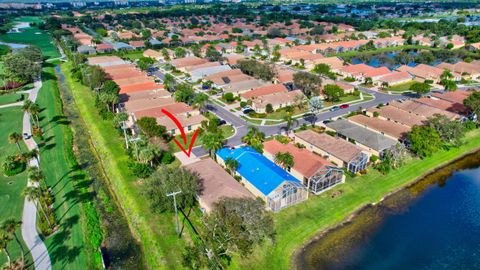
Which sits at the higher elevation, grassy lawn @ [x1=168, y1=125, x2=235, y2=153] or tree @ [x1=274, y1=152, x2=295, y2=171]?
tree @ [x1=274, y1=152, x2=295, y2=171]

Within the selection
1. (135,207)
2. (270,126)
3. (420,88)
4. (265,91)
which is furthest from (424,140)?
(135,207)

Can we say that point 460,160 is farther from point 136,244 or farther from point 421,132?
point 136,244

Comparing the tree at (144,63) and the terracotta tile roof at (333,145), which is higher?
the tree at (144,63)

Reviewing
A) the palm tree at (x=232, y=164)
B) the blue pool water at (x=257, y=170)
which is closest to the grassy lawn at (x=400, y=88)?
the blue pool water at (x=257, y=170)

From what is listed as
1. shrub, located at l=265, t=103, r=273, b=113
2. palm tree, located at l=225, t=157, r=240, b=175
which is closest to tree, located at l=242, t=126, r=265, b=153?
palm tree, located at l=225, t=157, r=240, b=175

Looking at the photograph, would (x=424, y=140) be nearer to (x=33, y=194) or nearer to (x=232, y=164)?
(x=232, y=164)

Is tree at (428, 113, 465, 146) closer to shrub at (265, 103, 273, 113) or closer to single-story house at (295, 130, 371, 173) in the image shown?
single-story house at (295, 130, 371, 173)

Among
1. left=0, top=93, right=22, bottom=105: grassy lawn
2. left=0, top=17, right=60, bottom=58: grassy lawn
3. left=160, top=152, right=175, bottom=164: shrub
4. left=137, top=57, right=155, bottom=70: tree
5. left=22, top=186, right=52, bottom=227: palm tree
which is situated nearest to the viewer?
left=22, top=186, right=52, bottom=227: palm tree

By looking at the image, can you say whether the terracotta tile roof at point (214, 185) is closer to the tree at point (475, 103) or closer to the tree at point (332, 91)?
the tree at point (332, 91)
